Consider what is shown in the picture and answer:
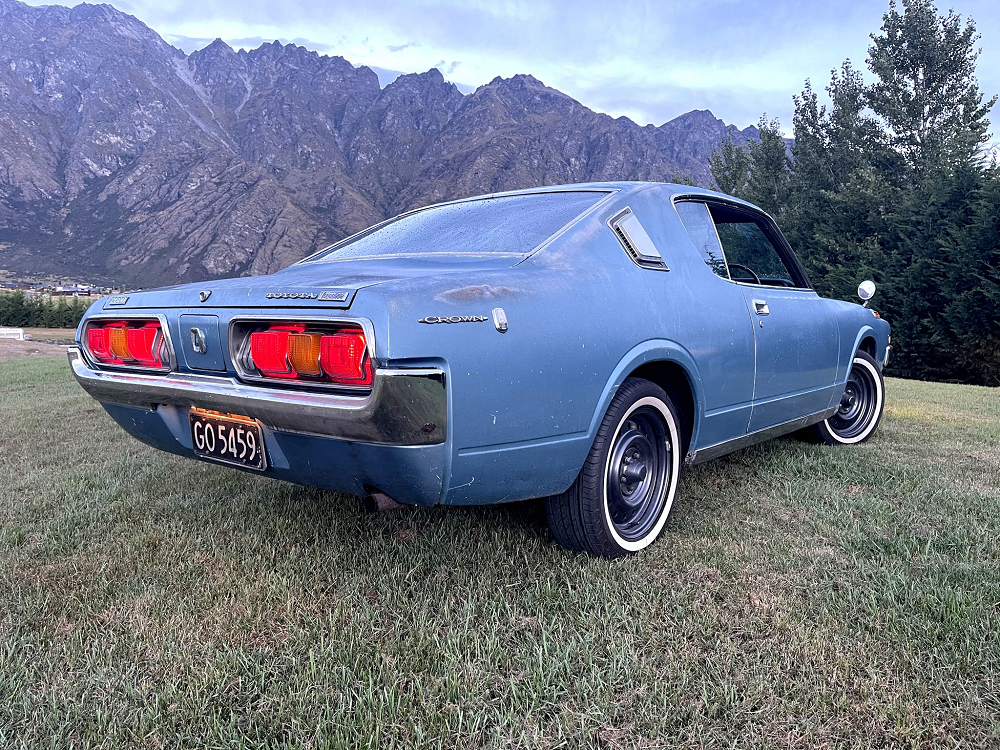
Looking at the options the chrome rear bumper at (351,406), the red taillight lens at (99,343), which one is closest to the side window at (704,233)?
the chrome rear bumper at (351,406)

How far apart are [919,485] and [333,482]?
292 cm

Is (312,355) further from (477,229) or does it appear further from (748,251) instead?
(748,251)

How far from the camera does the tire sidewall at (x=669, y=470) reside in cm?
228

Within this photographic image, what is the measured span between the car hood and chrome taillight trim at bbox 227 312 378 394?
0.04 m

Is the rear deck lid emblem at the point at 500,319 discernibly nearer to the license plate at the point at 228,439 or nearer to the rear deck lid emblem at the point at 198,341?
the license plate at the point at 228,439

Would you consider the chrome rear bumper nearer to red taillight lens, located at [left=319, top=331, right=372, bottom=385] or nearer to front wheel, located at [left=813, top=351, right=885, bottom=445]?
red taillight lens, located at [left=319, top=331, right=372, bottom=385]

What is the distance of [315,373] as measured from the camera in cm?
181

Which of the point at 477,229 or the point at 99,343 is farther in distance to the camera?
the point at 477,229

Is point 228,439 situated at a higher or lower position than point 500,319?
lower

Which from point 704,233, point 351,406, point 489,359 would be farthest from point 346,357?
point 704,233

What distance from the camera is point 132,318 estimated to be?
91.0 inches

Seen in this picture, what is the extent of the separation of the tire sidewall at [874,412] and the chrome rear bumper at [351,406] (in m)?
3.42

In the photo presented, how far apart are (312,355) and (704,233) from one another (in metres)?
2.01

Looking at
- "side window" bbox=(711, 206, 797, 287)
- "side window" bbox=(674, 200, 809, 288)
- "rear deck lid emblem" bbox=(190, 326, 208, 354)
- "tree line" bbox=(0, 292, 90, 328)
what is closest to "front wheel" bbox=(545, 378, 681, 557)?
"side window" bbox=(674, 200, 809, 288)
